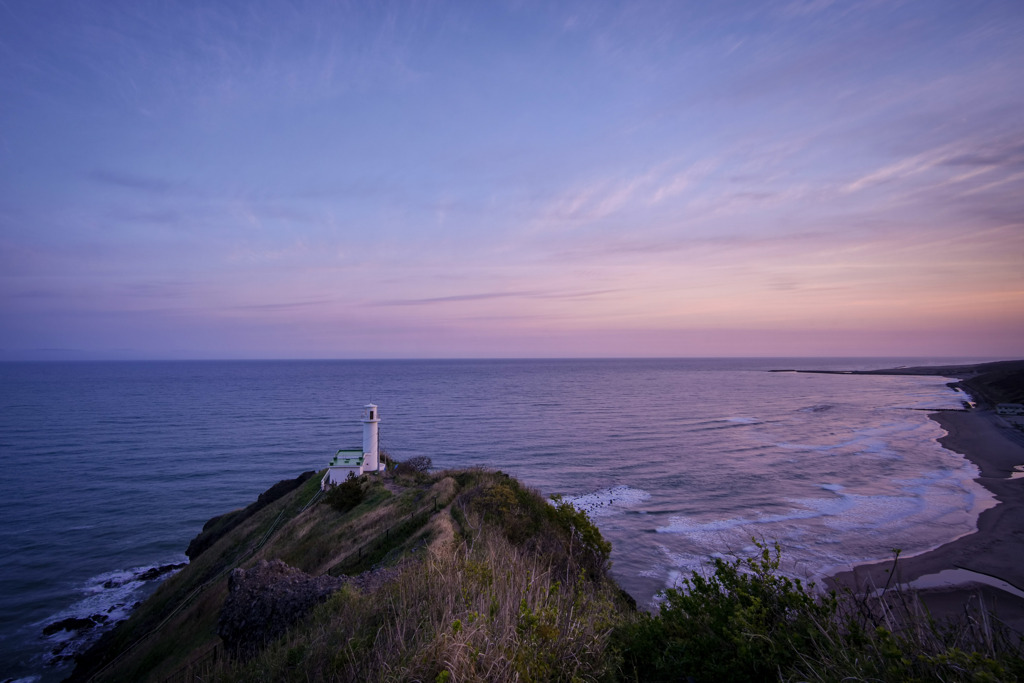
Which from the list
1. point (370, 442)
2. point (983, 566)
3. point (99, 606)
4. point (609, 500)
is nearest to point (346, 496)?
point (370, 442)

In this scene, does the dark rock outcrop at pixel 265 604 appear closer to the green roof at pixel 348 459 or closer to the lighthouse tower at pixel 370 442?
the green roof at pixel 348 459

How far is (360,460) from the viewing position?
93.5 ft

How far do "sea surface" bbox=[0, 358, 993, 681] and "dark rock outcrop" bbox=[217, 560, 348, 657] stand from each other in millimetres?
11975

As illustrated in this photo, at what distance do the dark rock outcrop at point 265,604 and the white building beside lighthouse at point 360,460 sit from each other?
1573cm

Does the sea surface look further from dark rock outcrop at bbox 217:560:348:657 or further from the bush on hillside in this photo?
dark rock outcrop at bbox 217:560:348:657

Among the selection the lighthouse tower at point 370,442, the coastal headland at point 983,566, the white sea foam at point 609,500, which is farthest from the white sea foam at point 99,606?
the coastal headland at point 983,566

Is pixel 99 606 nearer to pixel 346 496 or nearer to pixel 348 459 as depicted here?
pixel 346 496

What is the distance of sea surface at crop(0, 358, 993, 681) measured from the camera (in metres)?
A: 21.7

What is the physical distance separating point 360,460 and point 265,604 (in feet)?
60.8

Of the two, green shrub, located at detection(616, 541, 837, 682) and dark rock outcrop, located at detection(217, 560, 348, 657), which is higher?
green shrub, located at detection(616, 541, 837, 682)

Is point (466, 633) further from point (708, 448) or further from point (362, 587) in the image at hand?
point (708, 448)

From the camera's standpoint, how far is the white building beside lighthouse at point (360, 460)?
2711 cm

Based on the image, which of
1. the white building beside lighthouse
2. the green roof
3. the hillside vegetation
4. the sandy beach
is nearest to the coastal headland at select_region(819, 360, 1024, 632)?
the sandy beach

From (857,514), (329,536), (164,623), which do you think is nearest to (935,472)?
(857,514)
